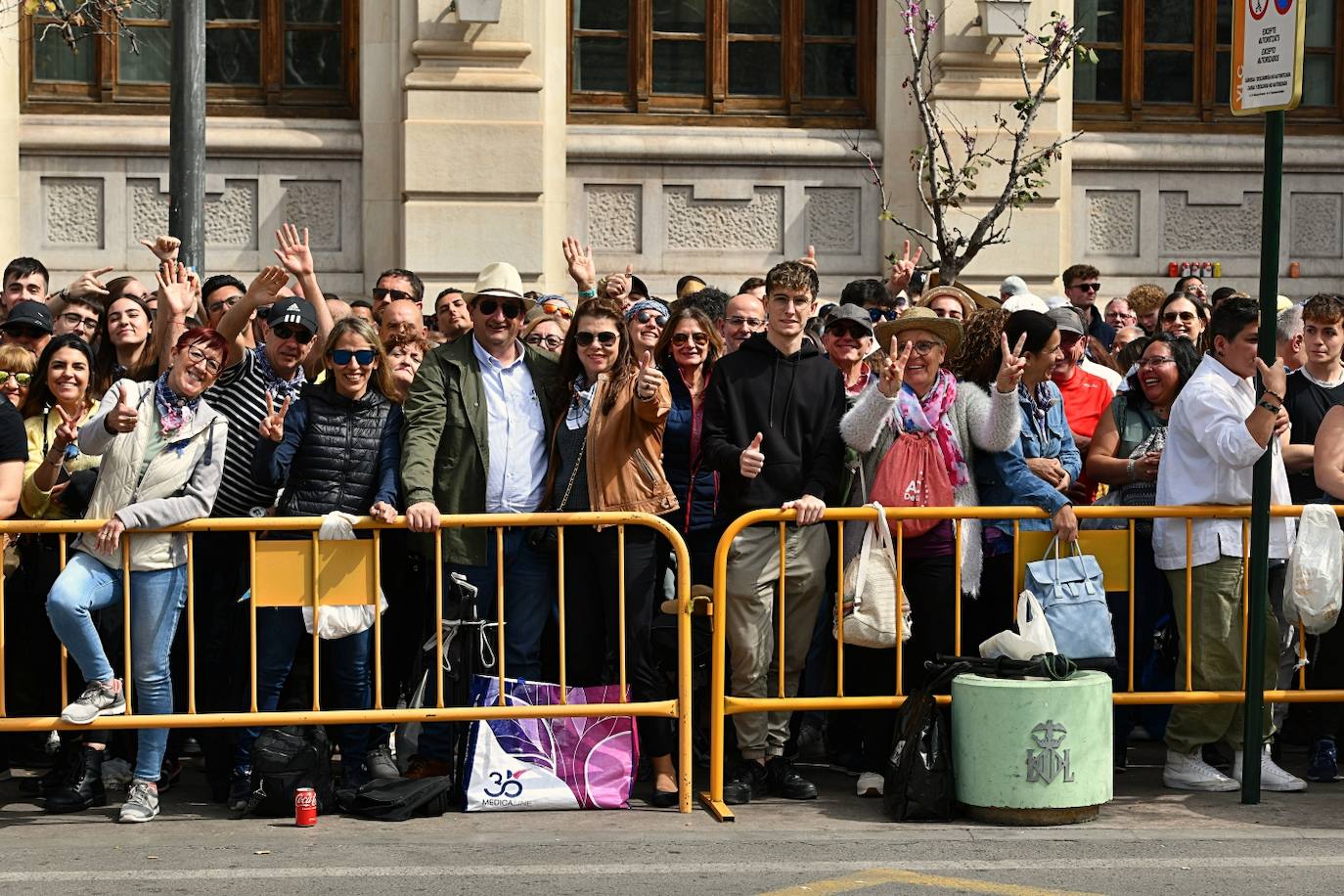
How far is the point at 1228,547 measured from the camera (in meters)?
8.67

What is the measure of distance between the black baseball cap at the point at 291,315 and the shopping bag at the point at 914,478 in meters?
2.58

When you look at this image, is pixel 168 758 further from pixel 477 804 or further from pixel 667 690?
pixel 667 690

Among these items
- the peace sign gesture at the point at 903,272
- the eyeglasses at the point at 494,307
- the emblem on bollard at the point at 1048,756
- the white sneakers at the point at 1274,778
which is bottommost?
the white sneakers at the point at 1274,778

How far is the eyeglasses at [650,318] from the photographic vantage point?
29.5ft

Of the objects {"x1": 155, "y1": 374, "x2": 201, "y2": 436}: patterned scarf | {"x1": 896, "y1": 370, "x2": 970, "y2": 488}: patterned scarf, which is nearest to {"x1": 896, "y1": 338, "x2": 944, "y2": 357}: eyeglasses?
{"x1": 896, "y1": 370, "x2": 970, "y2": 488}: patterned scarf

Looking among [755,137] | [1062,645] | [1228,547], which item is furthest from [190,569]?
[755,137]

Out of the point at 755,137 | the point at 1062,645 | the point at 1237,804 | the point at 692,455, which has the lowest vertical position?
the point at 1237,804

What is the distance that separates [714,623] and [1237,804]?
233 cm

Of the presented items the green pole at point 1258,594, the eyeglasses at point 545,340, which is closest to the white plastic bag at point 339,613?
the eyeglasses at point 545,340

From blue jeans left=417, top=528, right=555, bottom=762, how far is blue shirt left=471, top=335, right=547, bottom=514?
6.9 inches

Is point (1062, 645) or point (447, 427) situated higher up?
point (447, 427)

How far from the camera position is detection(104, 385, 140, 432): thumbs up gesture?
805cm

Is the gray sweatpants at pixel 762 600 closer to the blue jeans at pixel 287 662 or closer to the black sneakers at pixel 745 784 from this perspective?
the black sneakers at pixel 745 784

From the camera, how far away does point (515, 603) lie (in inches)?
339
